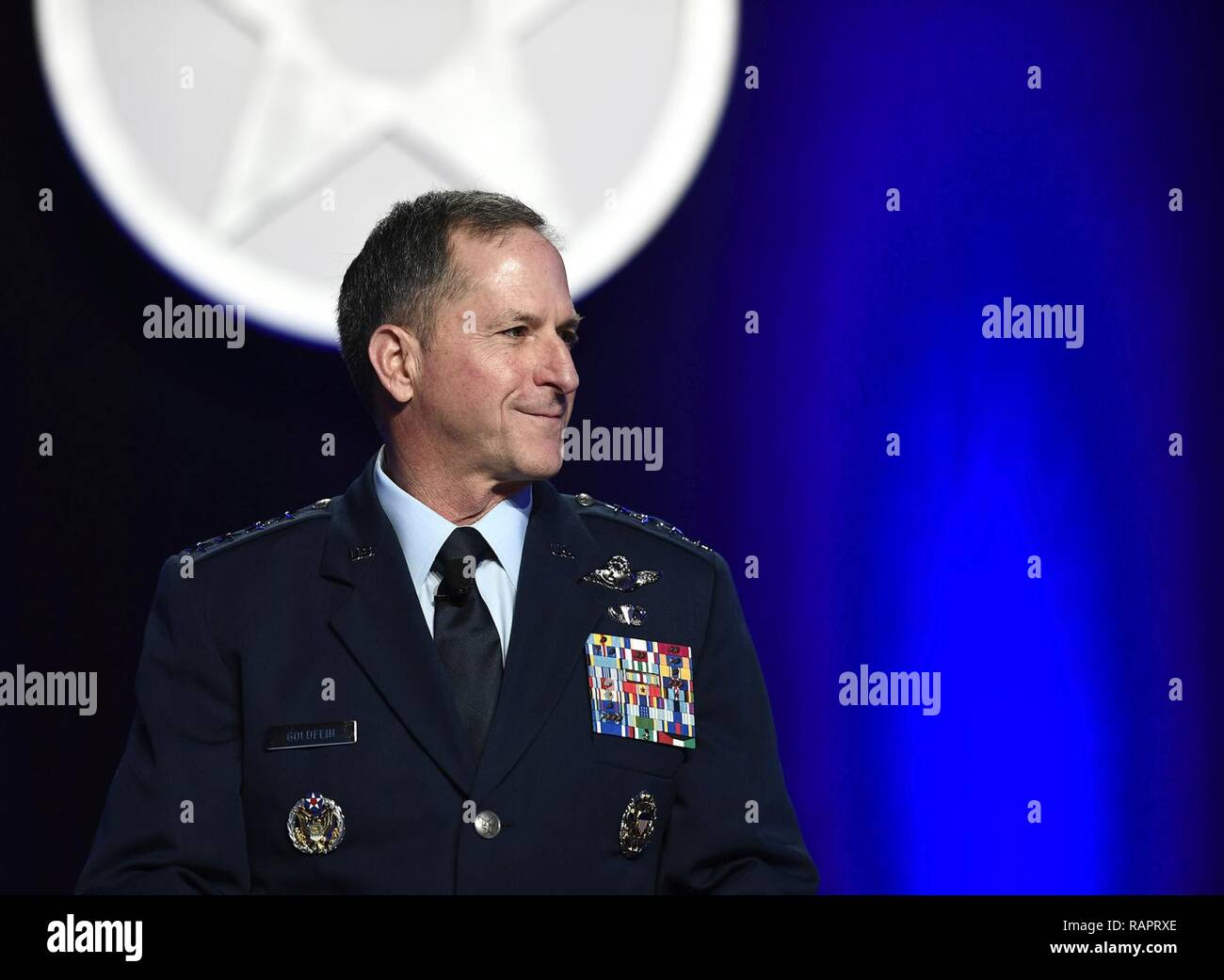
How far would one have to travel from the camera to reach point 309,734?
6.27 ft

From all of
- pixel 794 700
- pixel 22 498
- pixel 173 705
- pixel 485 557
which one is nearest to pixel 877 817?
pixel 794 700

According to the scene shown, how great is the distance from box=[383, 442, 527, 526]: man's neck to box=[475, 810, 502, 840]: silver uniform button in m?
0.40

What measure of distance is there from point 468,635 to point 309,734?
9.4 inches

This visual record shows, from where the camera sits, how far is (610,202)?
276cm

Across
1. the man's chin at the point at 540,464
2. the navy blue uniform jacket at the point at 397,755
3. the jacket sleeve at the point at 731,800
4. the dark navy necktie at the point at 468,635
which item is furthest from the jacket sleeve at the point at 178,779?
the jacket sleeve at the point at 731,800

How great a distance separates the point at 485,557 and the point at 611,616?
0.63ft

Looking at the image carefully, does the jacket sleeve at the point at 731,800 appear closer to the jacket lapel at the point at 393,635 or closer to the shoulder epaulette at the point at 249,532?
the jacket lapel at the point at 393,635

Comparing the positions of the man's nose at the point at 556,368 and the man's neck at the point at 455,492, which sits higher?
the man's nose at the point at 556,368

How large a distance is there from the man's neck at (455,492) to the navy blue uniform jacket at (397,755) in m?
0.06

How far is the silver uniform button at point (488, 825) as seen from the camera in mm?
1854

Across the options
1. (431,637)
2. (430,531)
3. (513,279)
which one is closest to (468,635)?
(431,637)

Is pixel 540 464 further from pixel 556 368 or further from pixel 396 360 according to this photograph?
pixel 396 360

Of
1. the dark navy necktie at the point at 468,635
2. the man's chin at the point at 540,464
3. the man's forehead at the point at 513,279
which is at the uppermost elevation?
the man's forehead at the point at 513,279
